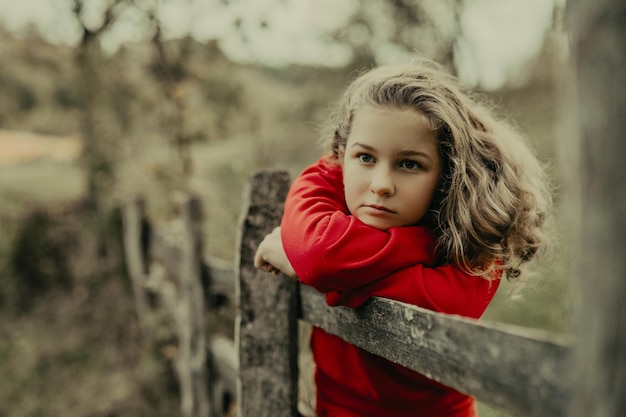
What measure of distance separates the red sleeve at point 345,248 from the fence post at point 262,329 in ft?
1.76

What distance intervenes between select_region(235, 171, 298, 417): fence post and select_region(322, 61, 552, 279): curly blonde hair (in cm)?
50

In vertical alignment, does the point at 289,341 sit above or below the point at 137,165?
below

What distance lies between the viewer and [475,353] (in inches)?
43.5

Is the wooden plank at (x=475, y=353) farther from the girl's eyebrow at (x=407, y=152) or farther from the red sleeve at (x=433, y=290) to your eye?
the girl's eyebrow at (x=407, y=152)

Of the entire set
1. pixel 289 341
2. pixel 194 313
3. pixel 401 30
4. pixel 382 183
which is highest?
pixel 401 30

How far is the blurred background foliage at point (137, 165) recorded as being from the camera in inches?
227

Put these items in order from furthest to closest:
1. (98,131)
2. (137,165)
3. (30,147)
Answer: (30,147) → (98,131) → (137,165)

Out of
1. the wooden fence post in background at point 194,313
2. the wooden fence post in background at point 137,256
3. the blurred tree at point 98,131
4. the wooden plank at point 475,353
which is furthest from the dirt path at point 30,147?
the wooden plank at point 475,353

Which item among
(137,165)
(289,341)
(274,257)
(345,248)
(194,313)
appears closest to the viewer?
(345,248)

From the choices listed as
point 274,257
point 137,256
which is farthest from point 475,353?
point 137,256

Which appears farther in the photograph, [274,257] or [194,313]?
[194,313]

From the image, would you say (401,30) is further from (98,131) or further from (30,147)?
(30,147)

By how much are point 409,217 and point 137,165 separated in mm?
5720

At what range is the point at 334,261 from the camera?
151cm
